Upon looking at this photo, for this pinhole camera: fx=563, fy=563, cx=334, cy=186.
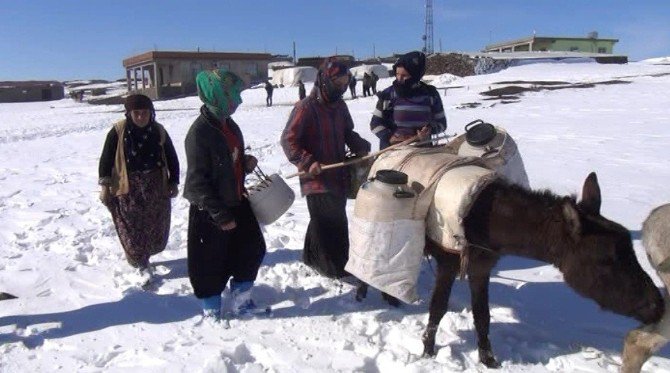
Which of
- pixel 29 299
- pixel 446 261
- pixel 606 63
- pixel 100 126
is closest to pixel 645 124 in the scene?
pixel 446 261

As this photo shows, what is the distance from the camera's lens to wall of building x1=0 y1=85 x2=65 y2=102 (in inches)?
1872

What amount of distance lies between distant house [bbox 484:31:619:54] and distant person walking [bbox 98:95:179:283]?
5358 cm

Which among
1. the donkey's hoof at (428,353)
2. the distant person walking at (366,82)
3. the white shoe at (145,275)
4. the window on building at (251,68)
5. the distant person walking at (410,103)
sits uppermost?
the window on building at (251,68)

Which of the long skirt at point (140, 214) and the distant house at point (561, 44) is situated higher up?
the distant house at point (561, 44)

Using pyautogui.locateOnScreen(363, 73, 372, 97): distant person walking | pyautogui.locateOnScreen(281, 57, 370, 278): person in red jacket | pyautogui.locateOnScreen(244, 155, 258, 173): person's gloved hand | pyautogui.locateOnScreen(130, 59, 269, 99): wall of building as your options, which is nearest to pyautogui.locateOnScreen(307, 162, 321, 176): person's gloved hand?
pyautogui.locateOnScreen(281, 57, 370, 278): person in red jacket

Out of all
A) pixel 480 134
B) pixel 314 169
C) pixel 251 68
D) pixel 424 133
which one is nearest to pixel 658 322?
pixel 480 134

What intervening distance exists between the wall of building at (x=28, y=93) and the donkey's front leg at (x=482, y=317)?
5253 cm

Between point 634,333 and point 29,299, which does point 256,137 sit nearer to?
point 29,299

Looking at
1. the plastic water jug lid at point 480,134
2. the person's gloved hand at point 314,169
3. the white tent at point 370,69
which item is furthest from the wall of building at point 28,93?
the plastic water jug lid at point 480,134

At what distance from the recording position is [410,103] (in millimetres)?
4328

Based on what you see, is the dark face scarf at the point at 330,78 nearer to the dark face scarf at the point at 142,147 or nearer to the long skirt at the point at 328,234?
the long skirt at the point at 328,234

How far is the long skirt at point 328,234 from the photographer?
4.29 m

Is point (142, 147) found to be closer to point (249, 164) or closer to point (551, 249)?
point (249, 164)

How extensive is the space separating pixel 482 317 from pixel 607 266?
82 centimetres
